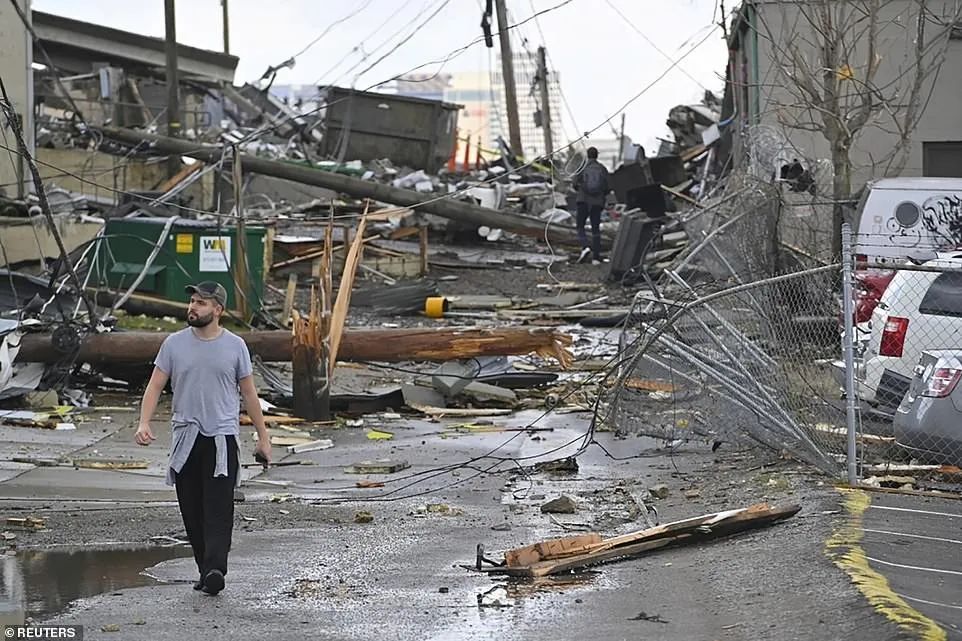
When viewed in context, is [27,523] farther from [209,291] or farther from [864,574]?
[864,574]

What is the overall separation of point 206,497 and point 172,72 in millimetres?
24066

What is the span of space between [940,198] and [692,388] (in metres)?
5.29

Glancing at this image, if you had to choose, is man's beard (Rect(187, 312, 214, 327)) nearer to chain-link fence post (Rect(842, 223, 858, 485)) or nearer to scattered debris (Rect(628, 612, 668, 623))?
scattered debris (Rect(628, 612, 668, 623))

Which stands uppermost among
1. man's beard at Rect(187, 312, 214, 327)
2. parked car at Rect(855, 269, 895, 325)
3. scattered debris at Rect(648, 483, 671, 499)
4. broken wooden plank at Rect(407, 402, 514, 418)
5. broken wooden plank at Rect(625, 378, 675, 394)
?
man's beard at Rect(187, 312, 214, 327)

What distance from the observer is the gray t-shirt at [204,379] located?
7.53 meters

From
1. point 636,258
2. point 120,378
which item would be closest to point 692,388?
point 120,378

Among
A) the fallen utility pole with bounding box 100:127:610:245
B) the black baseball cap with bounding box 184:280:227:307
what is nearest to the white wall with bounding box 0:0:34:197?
the fallen utility pole with bounding box 100:127:610:245

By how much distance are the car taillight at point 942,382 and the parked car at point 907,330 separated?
5.35 feet

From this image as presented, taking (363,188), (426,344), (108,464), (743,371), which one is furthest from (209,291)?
(363,188)

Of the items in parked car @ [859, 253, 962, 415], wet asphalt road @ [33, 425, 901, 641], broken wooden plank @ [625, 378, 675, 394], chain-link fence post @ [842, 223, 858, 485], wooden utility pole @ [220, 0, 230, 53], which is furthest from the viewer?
wooden utility pole @ [220, 0, 230, 53]

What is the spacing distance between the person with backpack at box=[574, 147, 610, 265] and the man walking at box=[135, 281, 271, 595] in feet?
66.2

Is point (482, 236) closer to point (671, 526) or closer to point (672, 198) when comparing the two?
point (672, 198)

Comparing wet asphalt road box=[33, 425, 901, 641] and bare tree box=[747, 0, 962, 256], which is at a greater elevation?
bare tree box=[747, 0, 962, 256]

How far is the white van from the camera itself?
1568cm
